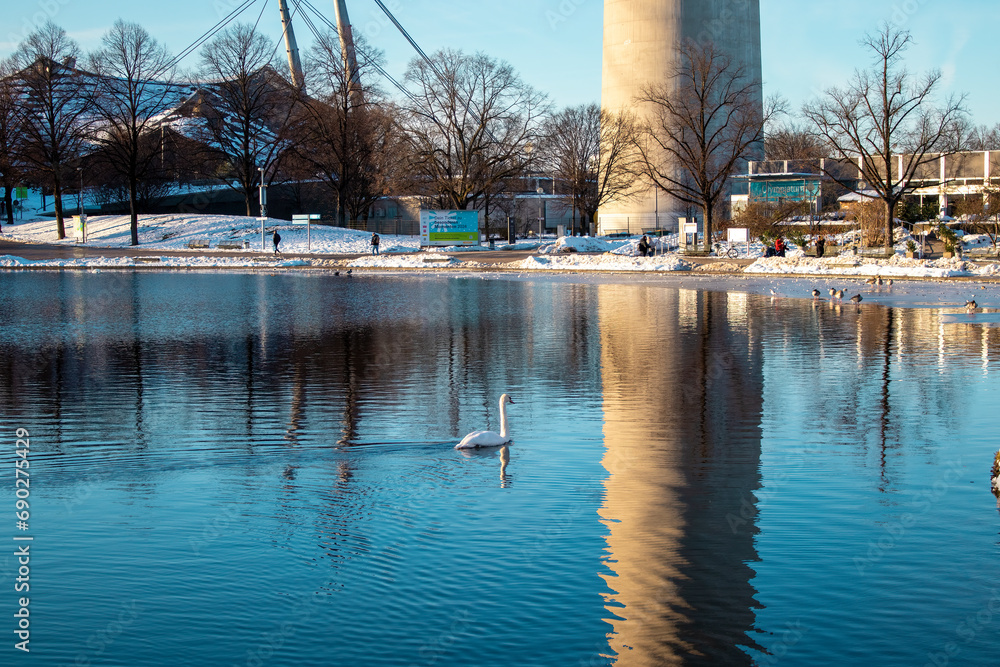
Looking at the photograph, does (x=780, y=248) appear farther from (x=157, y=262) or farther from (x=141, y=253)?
(x=141, y=253)

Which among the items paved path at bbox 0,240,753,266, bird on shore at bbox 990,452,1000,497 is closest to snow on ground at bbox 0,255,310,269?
paved path at bbox 0,240,753,266

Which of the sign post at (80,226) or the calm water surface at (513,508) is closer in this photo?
the calm water surface at (513,508)

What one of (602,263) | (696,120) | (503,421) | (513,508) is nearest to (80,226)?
(602,263)

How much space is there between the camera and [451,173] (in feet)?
238

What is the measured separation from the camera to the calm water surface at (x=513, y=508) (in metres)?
6.46

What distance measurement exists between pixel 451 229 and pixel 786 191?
2294cm

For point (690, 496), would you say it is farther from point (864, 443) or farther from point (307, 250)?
point (307, 250)

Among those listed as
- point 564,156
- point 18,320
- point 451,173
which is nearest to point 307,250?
point 451,173

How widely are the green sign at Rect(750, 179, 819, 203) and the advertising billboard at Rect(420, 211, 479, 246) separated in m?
19.2

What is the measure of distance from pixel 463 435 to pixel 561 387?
3.63 m

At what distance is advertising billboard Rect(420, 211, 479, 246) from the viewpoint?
6638cm

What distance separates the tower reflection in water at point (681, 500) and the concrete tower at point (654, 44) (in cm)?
6391

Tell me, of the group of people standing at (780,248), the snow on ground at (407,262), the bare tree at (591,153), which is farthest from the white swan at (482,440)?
the bare tree at (591,153)

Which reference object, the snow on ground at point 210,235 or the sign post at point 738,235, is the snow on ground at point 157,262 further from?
the sign post at point 738,235
